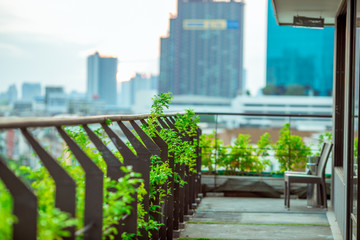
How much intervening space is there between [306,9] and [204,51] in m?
101

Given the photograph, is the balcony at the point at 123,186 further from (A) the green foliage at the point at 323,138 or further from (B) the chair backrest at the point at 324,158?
(A) the green foliage at the point at 323,138

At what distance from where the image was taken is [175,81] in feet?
340

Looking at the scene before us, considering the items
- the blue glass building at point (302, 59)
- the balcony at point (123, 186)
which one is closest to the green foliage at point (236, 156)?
the balcony at point (123, 186)

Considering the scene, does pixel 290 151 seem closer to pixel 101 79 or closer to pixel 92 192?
pixel 92 192

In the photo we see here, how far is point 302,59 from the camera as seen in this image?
76188mm

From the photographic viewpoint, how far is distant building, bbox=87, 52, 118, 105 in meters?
72.6

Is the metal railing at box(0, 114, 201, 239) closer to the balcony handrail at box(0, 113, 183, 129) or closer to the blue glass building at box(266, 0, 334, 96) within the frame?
the balcony handrail at box(0, 113, 183, 129)

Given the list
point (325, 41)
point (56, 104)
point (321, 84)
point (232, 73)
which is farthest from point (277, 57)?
point (232, 73)

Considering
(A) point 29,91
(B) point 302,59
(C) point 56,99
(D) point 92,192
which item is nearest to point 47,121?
(D) point 92,192

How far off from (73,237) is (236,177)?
5247 millimetres

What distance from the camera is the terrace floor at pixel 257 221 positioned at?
4.71 metres

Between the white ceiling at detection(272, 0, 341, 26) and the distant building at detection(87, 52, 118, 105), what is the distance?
6181 cm

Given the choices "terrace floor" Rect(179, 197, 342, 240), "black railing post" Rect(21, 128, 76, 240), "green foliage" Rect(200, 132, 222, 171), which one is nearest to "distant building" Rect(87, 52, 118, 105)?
"green foliage" Rect(200, 132, 222, 171)

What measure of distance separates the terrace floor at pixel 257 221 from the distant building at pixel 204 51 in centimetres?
9508
